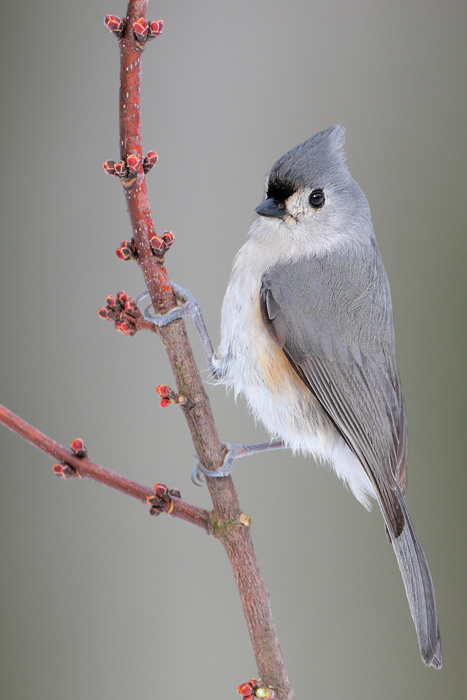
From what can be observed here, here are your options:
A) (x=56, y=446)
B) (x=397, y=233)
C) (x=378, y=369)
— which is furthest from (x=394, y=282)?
(x=56, y=446)

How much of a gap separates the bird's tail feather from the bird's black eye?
51 cm

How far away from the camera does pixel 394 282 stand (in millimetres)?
1808

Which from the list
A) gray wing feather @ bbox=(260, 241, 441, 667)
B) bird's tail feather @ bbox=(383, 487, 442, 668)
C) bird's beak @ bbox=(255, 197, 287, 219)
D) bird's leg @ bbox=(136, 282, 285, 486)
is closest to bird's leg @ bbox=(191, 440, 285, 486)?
bird's leg @ bbox=(136, 282, 285, 486)

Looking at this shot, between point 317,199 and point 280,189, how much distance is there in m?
0.08

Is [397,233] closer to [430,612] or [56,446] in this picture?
[430,612]

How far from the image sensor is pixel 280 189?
3.64ft

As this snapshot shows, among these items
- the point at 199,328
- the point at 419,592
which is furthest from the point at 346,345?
the point at 419,592

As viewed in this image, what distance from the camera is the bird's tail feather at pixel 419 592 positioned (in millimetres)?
987

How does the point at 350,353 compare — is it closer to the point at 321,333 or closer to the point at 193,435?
the point at 321,333

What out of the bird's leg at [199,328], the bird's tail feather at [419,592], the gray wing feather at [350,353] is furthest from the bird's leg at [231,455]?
the bird's tail feather at [419,592]

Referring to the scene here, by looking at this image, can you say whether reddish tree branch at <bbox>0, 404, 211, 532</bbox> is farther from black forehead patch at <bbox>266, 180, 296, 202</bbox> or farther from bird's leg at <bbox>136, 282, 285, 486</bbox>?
black forehead patch at <bbox>266, 180, 296, 202</bbox>

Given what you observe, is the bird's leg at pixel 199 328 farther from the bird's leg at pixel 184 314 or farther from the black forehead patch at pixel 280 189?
the black forehead patch at pixel 280 189

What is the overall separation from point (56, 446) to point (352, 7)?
1494 mm

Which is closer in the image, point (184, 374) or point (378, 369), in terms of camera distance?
point (184, 374)
